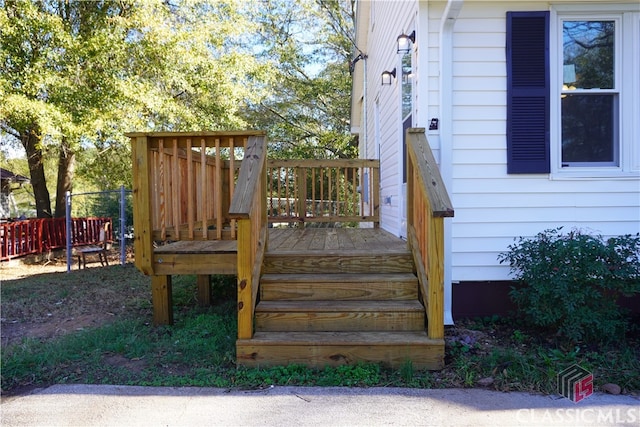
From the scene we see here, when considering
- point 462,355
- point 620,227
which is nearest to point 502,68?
point 620,227

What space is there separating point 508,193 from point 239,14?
9121 millimetres

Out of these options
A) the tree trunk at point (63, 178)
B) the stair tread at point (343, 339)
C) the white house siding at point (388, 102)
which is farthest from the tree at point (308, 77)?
the stair tread at point (343, 339)

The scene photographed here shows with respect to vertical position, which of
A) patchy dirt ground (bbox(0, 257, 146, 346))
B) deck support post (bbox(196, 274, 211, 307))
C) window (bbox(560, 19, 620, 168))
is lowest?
patchy dirt ground (bbox(0, 257, 146, 346))

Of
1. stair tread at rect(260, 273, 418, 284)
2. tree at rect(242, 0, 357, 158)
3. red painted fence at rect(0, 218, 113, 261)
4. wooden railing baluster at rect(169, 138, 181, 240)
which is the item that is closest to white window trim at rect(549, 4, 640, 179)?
stair tread at rect(260, 273, 418, 284)

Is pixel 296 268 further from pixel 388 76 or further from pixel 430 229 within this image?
pixel 388 76

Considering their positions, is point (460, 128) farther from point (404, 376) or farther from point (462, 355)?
point (404, 376)

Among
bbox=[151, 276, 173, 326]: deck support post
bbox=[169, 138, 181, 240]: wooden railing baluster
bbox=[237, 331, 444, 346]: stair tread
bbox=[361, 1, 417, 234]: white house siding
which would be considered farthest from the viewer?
bbox=[361, 1, 417, 234]: white house siding

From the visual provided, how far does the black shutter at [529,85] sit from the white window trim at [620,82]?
9 cm

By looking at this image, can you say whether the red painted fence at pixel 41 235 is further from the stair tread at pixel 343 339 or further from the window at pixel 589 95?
the window at pixel 589 95

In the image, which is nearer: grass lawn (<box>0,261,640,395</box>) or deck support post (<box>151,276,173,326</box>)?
grass lawn (<box>0,261,640,395</box>)

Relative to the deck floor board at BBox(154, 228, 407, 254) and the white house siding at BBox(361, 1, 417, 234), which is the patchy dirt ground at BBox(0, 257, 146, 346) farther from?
the white house siding at BBox(361, 1, 417, 234)

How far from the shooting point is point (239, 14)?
11.0 meters

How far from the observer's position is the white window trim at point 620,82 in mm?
4109

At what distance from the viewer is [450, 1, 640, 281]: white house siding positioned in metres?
4.13
